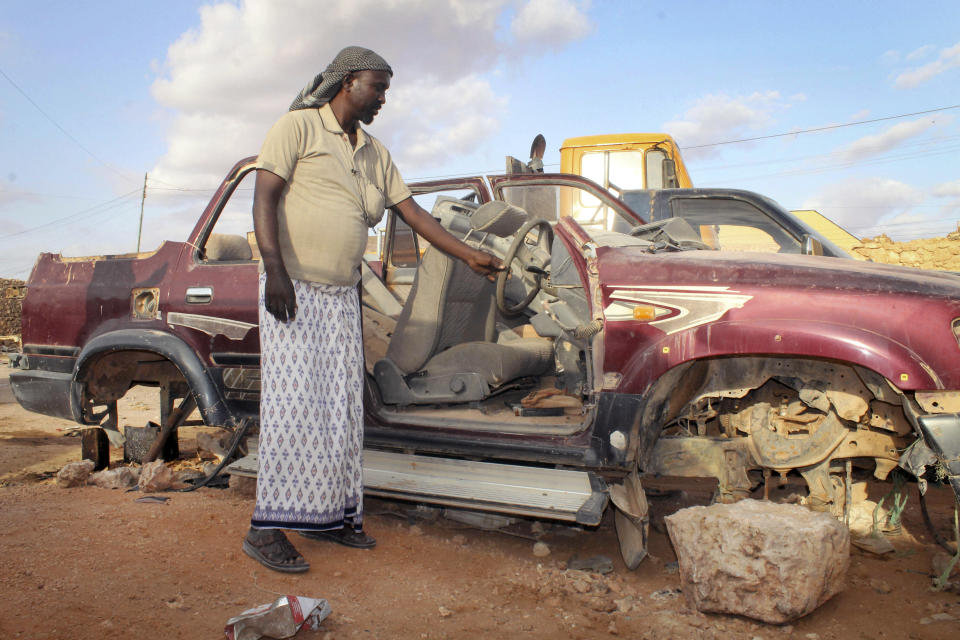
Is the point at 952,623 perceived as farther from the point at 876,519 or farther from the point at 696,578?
the point at 696,578

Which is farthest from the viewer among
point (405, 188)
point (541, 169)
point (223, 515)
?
point (541, 169)

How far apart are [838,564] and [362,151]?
246 centimetres

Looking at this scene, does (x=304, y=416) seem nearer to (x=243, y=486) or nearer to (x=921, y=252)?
(x=243, y=486)

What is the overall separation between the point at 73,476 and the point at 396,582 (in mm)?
2440

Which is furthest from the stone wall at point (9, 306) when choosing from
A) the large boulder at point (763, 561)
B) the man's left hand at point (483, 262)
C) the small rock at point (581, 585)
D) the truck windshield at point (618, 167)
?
the large boulder at point (763, 561)

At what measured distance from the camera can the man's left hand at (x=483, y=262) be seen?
2951 mm

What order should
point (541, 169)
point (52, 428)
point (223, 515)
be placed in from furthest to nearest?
1. point (52, 428)
2. point (541, 169)
3. point (223, 515)

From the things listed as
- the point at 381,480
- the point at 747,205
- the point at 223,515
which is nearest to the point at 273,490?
the point at 381,480

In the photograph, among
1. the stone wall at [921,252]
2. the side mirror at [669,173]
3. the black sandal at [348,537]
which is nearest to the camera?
the black sandal at [348,537]

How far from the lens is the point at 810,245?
12.9 ft

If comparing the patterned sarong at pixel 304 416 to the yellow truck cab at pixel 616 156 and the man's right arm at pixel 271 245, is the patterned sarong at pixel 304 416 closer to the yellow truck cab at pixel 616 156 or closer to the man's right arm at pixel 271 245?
the man's right arm at pixel 271 245

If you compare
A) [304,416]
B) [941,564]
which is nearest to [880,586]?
[941,564]

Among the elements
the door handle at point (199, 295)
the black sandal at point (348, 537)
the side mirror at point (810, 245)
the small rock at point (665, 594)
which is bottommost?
the small rock at point (665, 594)

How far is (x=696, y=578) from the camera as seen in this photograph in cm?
235
